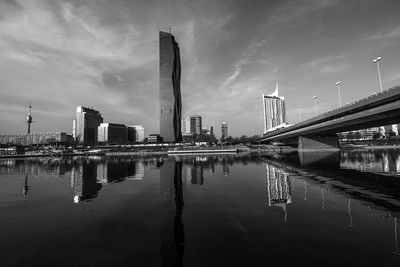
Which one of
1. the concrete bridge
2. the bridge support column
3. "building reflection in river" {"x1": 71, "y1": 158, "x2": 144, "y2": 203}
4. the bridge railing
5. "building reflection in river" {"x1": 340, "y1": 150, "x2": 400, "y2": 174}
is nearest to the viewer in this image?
"building reflection in river" {"x1": 71, "y1": 158, "x2": 144, "y2": 203}

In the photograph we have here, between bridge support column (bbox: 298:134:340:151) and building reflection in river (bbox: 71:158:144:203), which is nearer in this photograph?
building reflection in river (bbox: 71:158:144:203)

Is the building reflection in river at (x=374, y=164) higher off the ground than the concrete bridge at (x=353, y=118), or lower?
lower

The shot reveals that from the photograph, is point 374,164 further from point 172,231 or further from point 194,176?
point 172,231

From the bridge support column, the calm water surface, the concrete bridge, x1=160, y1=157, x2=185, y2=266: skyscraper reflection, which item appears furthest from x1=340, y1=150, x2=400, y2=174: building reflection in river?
the bridge support column

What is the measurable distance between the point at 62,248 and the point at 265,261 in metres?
8.73

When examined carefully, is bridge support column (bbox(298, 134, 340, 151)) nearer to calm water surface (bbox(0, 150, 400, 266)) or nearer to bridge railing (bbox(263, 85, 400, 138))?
bridge railing (bbox(263, 85, 400, 138))

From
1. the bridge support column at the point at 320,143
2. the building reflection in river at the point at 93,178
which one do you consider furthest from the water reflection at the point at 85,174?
the bridge support column at the point at 320,143

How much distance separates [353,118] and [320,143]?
4981cm

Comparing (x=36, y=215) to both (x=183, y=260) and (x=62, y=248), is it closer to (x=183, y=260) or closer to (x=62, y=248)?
(x=62, y=248)

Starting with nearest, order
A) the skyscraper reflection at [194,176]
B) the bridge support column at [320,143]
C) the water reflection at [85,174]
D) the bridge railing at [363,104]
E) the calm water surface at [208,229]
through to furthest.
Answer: the calm water surface at [208,229] < the water reflection at [85,174] < the skyscraper reflection at [194,176] < the bridge railing at [363,104] < the bridge support column at [320,143]

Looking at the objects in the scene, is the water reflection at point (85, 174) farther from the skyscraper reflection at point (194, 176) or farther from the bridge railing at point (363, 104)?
the bridge railing at point (363, 104)

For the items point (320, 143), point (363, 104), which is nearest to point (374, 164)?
point (363, 104)

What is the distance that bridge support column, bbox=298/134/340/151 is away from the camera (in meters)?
121

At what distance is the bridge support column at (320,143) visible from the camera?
121 metres
